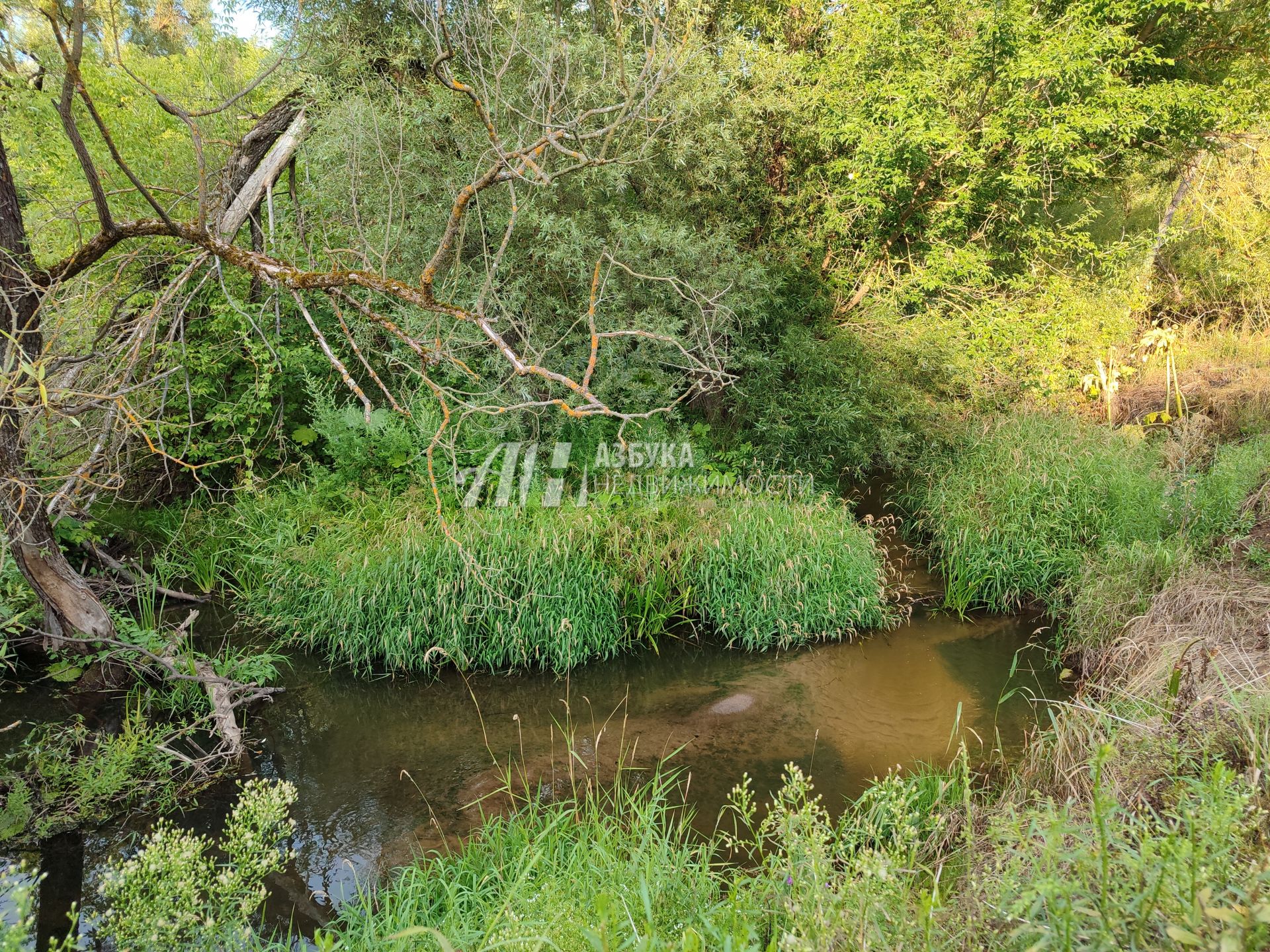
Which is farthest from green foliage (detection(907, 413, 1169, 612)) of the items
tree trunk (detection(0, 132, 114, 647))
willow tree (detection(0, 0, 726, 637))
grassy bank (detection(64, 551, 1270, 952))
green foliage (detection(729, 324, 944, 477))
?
tree trunk (detection(0, 132, 114, 647))

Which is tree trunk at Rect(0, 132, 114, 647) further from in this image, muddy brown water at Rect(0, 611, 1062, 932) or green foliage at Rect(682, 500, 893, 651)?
green foliage at Rect(682, 500, 893, 651)

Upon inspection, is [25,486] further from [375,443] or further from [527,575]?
[375,443]

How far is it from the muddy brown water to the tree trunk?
2.51ft

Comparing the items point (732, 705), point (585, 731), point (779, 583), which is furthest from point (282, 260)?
point (779, 583)

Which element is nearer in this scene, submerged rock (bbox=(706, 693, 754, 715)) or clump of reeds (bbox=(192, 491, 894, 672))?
submerged rock (bbox=(706, 693, 754, 715))

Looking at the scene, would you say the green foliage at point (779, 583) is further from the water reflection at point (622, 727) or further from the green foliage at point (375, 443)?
the green foliage at point (375, 443)

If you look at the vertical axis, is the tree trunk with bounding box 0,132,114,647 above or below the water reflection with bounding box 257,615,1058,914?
above

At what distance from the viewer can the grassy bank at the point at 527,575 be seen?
5.75 metres

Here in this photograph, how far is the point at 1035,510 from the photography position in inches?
277

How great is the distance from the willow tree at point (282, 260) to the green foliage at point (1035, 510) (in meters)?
2.83

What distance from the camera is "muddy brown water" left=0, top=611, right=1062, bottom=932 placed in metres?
3.92

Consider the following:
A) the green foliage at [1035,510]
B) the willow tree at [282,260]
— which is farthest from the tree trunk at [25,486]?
the green foliage at [1035,510]

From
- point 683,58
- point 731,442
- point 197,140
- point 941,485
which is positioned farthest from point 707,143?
point 197,140

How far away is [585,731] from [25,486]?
3.33m
